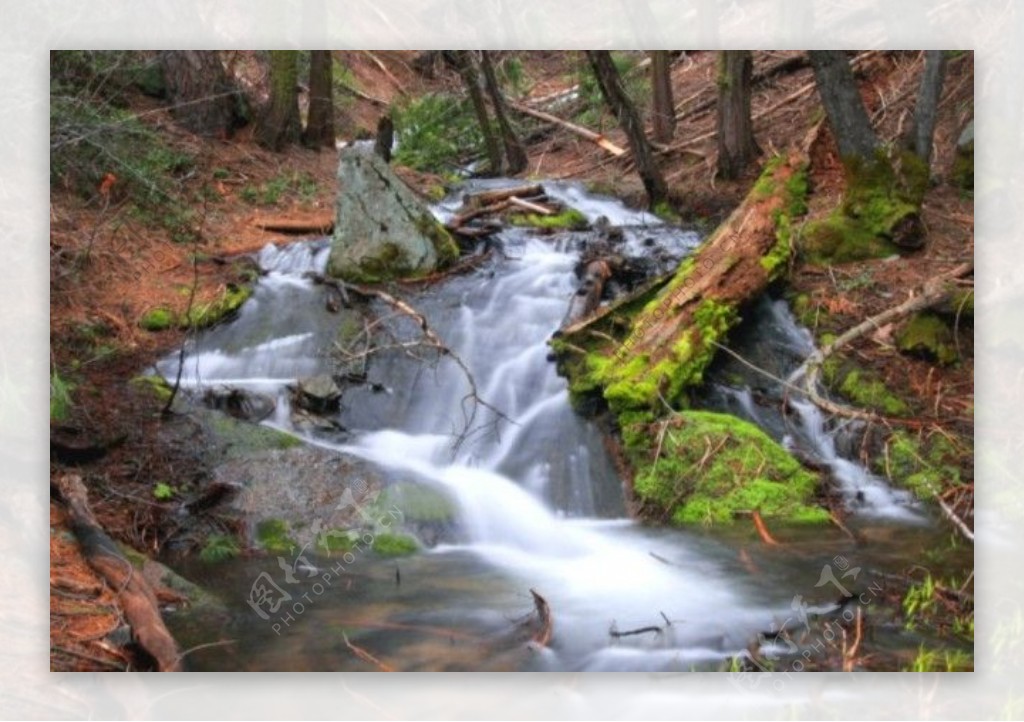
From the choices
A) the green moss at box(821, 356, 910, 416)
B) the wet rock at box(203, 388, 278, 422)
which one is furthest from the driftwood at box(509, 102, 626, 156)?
the wet rock at box(203, 388, 278, 422)

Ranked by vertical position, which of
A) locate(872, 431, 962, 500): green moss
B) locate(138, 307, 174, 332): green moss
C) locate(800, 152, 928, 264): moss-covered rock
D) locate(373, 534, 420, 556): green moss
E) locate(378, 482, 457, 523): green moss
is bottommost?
locate(373, 534, 420, 556): green moss

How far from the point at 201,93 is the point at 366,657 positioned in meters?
3.25

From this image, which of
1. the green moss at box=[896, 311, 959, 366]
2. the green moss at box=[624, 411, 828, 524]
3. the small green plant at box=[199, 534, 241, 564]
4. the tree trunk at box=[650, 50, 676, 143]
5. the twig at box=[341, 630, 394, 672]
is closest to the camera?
the twig at box=[341, 630, 394, 672]

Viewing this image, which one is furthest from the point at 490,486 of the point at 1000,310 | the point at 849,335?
the point at 1000,310

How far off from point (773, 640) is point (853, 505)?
76 centimetres

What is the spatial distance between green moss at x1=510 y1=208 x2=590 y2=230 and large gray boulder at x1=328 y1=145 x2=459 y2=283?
0.66m

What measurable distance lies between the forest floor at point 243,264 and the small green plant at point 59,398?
2 centimetres

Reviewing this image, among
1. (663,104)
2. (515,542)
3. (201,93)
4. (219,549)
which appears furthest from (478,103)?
(219,549)

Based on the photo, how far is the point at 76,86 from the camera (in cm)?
426

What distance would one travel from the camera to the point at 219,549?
12.5ft

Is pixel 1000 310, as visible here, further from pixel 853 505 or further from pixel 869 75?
pixel 869 75

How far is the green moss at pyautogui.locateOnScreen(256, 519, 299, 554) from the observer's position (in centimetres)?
387

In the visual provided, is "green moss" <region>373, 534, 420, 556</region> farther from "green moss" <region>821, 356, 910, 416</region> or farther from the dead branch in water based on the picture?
"green moss" <region>821, 356, 910, 416</region>

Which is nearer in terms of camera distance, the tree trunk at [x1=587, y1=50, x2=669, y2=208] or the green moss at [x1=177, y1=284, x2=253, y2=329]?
the green moss at [x1=177, y1=284, x2=253, y2=329]
